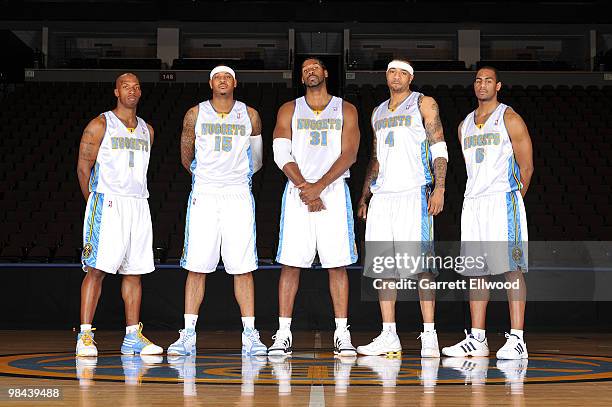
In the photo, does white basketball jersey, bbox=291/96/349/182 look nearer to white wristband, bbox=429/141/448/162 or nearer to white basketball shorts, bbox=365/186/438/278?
white basketball shorts, bbox=365/186/438/278

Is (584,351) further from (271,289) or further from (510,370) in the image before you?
(271,289)

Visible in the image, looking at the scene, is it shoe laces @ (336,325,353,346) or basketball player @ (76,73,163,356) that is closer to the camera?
shoe laces @ (336,325,353,346)

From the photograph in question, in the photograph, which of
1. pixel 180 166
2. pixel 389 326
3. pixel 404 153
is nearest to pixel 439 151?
pixel 404 153

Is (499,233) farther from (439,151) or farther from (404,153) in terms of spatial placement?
(404,153)

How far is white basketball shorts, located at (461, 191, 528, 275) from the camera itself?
16.1 ft

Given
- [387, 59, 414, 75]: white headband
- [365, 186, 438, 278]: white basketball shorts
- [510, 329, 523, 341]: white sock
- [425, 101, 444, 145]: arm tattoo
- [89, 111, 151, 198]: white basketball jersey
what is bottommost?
[510, 329, 523, 341]: white sock

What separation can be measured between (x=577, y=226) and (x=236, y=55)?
37.8 ft

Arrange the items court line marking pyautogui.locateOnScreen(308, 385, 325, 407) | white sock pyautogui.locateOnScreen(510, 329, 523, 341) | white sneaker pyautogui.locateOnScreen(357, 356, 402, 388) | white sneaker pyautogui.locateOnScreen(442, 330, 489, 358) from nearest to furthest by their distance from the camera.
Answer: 1. court line marking pyautogui.locateOnScreen(308, 385, 325, 407)
2. white sneaker pyautogui.locateOnScreen(357, 356, 402, 388)
3. white sock pyautogui.locateOnScreen(510, 329, 523, 341)
4. white sneaker pyautogui.locateOnScreen(442, 330, 489, 358)

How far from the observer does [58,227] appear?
9.80 m

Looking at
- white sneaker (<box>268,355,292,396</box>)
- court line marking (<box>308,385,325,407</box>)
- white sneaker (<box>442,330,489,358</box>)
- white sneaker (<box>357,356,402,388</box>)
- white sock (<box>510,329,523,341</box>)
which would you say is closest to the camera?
court line marking (<box>308,385,325,407</box>)

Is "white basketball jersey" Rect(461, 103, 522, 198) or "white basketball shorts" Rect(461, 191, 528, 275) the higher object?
"white basketball jersey" Rect(461, 103, 522, 198)

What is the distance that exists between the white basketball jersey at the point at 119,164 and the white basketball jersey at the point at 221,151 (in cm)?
35

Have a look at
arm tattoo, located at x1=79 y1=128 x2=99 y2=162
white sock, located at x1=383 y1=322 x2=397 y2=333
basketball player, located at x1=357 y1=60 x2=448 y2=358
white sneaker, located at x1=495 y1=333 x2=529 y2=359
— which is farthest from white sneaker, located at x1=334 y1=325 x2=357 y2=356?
Result: arm tattoo, located at x1=79 y1=128 x2=99 y2=162

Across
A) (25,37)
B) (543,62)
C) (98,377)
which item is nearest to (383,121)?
(98,377)
